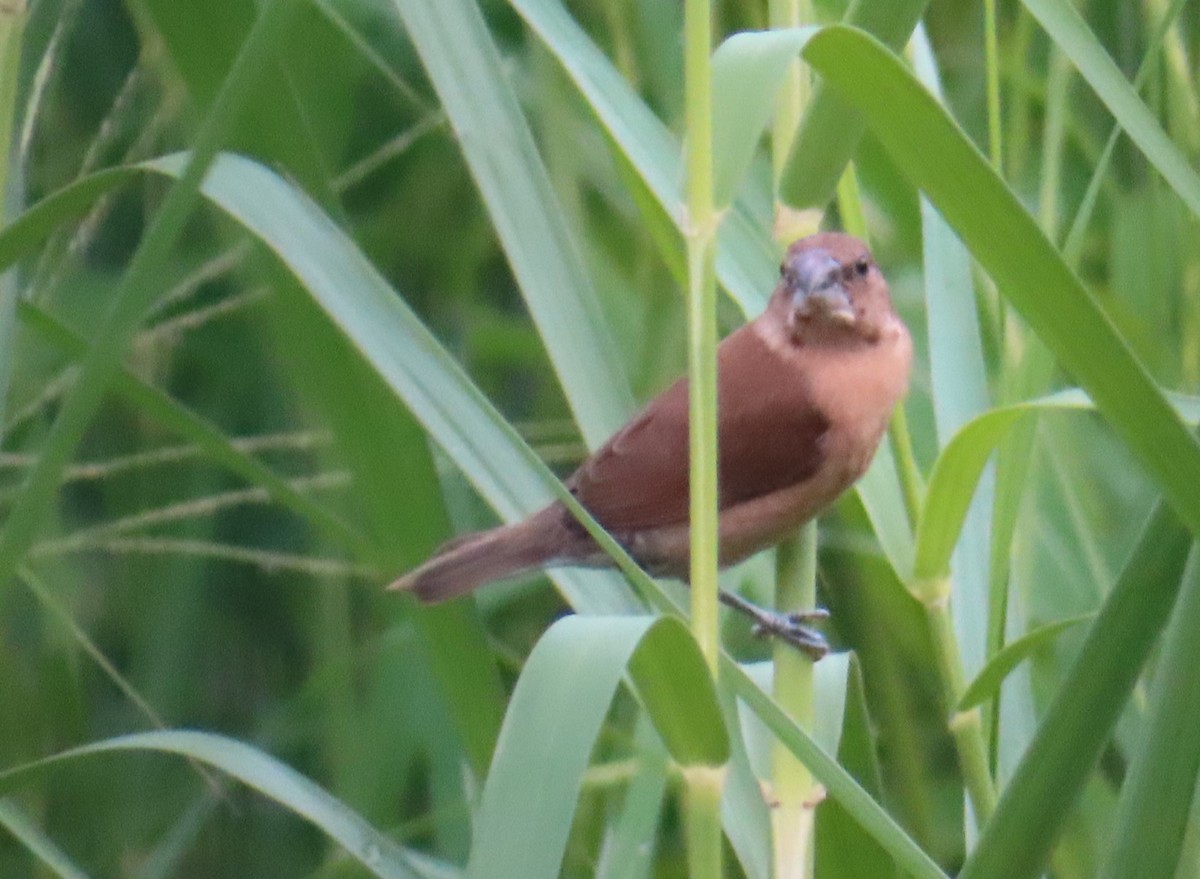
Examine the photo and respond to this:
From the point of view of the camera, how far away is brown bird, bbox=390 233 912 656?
1.60m

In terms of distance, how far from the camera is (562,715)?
879 mm

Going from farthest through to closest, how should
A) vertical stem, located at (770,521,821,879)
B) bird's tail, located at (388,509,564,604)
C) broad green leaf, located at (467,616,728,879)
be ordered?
1. bird's tail, located at (388,509,564,604)
2. vertical stem, located at (770,521,821,879)
3. broad green leaf, located at (467,616,728,879)

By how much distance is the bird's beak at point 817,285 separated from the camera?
1.53 meters

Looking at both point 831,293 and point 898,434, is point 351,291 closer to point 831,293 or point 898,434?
point 898,434

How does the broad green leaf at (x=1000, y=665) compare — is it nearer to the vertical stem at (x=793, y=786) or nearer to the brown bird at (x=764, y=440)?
the vertical stem at (x=793, y=786)

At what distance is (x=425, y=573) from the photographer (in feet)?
4.94

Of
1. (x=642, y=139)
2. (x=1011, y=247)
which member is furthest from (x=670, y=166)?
(x=1011, y=247)

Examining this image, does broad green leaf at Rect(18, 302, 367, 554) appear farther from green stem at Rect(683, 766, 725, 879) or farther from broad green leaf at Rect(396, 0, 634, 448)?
green stem at Rect(683, 766, 725, 879)

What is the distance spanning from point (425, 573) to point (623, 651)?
65 centimetres

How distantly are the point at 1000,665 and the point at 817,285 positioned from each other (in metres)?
0.51

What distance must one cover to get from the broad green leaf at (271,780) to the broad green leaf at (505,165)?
0.36 metres

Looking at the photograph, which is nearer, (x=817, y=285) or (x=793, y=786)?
(x=793, y=786)

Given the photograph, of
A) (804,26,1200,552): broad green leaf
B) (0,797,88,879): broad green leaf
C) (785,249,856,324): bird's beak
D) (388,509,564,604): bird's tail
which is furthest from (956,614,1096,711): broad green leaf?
(0,797,88,879): broad green leaf

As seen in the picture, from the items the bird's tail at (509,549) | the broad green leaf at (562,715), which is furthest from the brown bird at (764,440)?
the broad green leaf at (562,715)
